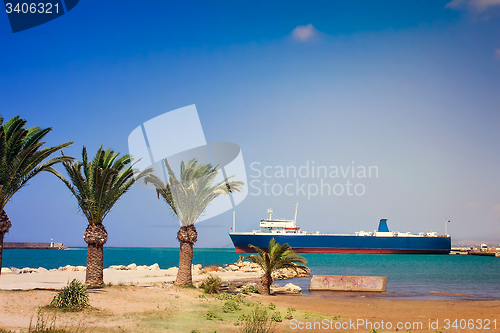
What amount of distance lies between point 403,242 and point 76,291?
67808 millimetres

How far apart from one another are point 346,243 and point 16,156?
6269cm

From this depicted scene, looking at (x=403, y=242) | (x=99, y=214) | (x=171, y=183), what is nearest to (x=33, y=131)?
(x=99, y=214)

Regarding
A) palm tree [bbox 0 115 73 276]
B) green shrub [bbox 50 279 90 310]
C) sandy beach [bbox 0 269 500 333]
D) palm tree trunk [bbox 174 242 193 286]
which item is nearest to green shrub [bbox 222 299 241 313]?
sandy beach [bbox 0 269 500 333]

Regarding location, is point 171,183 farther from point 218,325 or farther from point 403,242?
point 403,242

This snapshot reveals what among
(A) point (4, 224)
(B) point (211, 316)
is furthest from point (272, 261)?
(A) point (4, 224)

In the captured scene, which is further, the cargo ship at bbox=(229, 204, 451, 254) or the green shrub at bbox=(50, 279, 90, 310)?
the cargo ship at bbox=(229, 204, 451, 254)

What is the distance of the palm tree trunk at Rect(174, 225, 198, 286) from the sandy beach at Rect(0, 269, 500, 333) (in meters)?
0.60

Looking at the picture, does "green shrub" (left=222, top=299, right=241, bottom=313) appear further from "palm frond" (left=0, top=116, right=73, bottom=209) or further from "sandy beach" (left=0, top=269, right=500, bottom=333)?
"palm frond" (left=0, top=116, right=73, bottom=209)

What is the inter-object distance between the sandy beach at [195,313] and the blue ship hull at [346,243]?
5013 cm

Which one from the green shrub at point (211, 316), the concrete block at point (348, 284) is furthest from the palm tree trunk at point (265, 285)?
the green shrub at point (211, 316)

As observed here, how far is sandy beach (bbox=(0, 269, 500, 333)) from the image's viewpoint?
873 cm

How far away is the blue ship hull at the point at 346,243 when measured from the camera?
65.6m

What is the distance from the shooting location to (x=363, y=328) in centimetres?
1033

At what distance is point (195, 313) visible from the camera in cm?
1073
